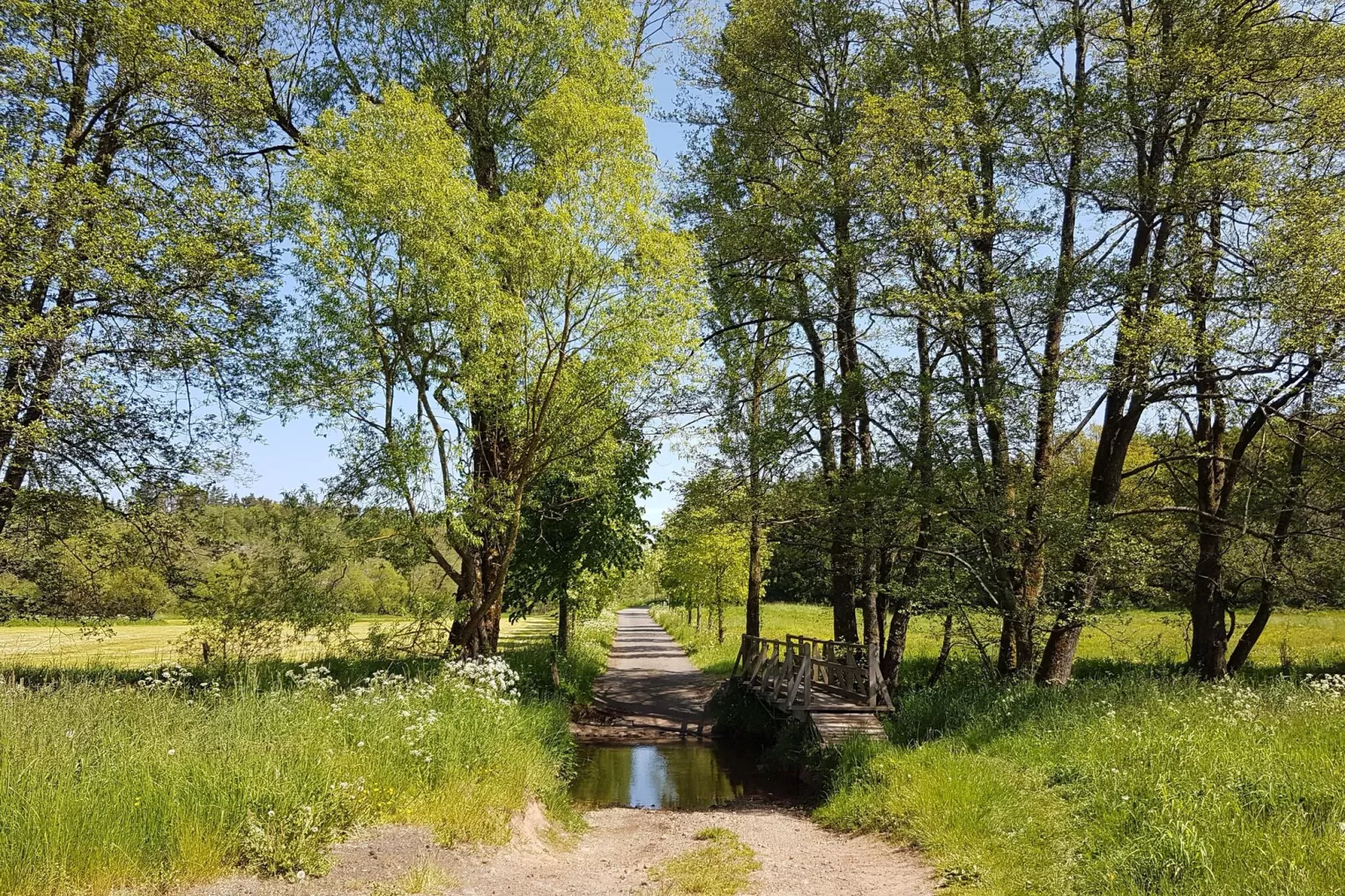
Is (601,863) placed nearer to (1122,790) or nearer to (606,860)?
(606,860)

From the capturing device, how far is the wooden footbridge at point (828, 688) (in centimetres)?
1192

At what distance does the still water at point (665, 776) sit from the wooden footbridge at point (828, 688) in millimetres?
1443

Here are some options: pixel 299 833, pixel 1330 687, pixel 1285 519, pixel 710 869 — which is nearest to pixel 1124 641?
pixel 1285 519

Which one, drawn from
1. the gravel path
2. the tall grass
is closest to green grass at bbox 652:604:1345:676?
the gravel path

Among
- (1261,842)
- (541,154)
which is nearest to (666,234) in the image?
(541,154)

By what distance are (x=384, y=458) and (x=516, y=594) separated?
938 cm

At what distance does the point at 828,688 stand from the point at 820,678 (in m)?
1.75

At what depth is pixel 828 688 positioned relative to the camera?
47.5ft

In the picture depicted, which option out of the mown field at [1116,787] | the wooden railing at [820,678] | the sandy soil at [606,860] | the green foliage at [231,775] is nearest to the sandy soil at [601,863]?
the sandy soil at [606,860]

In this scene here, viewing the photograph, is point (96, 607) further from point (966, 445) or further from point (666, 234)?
point (966, 445)

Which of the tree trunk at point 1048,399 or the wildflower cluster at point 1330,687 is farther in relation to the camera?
the tree trunk at point 1048,399

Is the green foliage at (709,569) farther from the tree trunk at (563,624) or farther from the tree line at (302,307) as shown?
the tree line at (302,307)

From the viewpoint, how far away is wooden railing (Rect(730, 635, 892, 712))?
41.9ft

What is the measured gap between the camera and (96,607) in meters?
11.6
